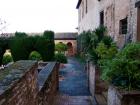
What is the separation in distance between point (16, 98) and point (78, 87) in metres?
9.78

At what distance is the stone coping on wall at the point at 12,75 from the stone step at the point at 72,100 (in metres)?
4.53

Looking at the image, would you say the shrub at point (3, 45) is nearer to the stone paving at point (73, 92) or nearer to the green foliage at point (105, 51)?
the stone paving at point (73, 92)

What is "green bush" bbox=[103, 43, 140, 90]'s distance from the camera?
619 centimetres

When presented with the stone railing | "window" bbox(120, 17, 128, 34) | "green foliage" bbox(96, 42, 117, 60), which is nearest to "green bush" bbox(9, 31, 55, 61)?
"window" bbox(120, 17, 128, 34)

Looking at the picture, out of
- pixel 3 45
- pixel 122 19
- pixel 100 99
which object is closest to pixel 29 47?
pixel 3 45

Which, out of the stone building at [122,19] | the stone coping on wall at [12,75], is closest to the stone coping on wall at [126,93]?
the stone coping on wall at [12,75]

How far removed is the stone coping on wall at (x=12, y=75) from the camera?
450 cm

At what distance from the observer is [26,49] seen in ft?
61.6

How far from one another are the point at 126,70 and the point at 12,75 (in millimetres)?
2227

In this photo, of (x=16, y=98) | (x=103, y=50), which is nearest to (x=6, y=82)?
(x=16, y=98)

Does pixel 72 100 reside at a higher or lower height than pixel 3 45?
lower

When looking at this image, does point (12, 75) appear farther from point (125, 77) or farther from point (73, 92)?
point (73, 92)

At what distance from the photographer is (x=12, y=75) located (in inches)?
204

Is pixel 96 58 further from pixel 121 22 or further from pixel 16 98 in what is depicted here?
pixel 16 98
